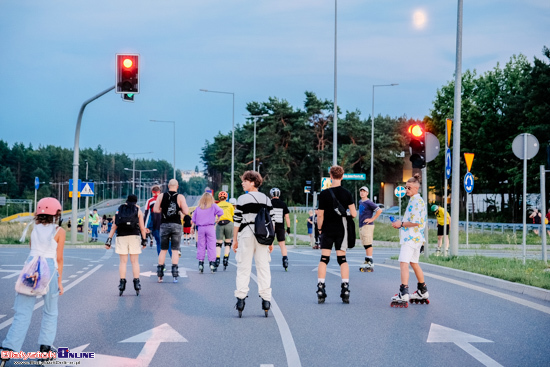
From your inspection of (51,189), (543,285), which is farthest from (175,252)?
(51,189)

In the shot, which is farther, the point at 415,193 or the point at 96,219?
the point at 96,219

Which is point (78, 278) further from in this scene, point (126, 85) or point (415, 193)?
point (415, 193)

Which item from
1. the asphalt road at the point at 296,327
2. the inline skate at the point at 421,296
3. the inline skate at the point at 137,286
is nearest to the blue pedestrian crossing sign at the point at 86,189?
the asphalt road at the point at 296,327

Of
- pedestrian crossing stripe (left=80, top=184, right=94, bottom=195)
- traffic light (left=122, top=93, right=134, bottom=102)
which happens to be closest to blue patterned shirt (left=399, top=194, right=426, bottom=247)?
traffic light (left=122, top=93, right=134, bottom=102)

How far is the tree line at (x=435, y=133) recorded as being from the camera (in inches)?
2207

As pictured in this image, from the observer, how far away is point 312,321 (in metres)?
9.62

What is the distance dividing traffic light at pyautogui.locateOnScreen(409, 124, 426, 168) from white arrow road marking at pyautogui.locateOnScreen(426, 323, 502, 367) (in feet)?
27.5

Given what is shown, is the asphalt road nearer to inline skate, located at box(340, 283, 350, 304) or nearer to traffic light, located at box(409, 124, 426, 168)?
inline skate, located at box(340, 283, 350, 304)

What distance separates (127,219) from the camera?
12602 mm

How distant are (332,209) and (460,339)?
3436 millimetres

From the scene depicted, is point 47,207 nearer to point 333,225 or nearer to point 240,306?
point 240,306

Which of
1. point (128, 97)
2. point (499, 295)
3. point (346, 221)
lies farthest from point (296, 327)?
point (128, 97)

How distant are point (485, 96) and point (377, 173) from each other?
23.7 meters

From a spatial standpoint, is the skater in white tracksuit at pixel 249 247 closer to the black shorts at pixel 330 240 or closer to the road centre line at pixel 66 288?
the black shorts at pixel 330 240
